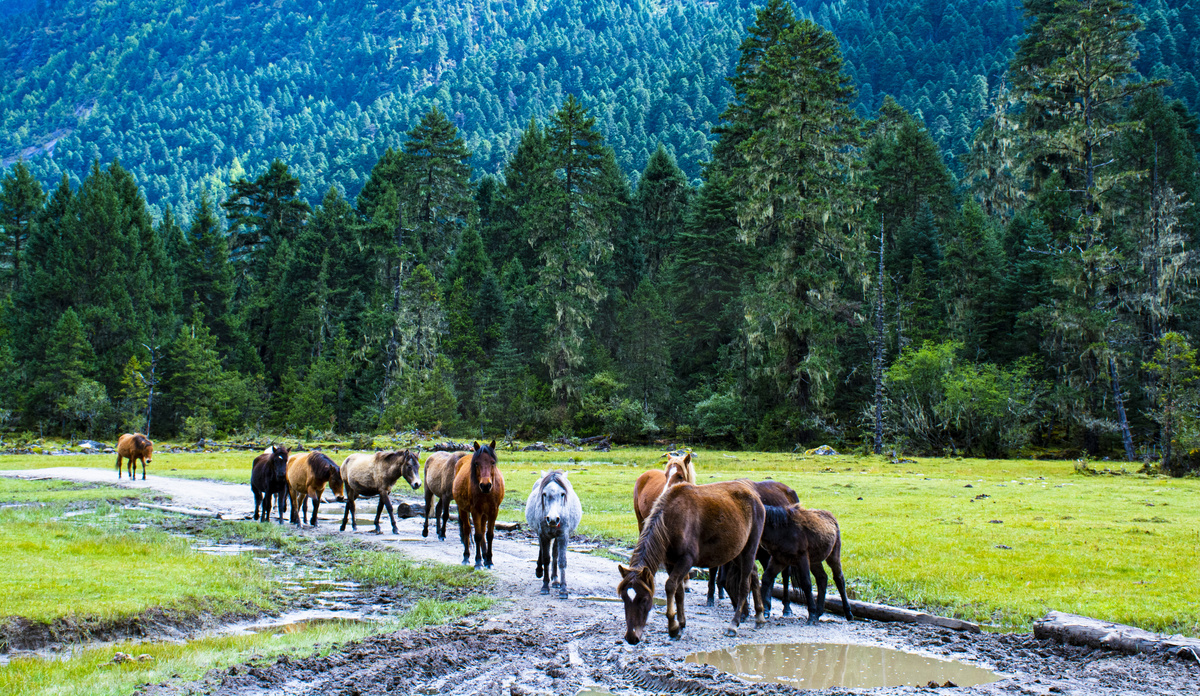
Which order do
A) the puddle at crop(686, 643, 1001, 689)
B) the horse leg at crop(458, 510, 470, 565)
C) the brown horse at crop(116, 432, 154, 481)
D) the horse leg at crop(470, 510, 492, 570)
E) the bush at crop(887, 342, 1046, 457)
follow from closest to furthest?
1. the puddle at crop(686, 643, 1001, 689)
2. the horse leg at crop(470, 510, 492, 570)
3. the horse leg at crop(458, 510, 470, 565)
4. the brown horse at crop(116, 432, 154, 481)
5. the bush at crop(887, 342, 1046, 457)

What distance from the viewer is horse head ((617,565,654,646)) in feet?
24.8

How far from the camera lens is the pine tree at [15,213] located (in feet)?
282

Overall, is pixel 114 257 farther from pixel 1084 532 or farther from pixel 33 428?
pixel 1084 532

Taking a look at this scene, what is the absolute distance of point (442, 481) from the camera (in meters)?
16.2

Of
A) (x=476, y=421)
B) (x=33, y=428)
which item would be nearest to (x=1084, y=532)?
(x=476, y=421)

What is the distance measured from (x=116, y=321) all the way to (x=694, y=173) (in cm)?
8498

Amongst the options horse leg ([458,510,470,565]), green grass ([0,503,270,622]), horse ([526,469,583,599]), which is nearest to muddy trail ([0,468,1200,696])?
horse ([526,469,583,599])

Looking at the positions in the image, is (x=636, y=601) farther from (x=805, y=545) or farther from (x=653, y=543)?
(x=805, y=545)

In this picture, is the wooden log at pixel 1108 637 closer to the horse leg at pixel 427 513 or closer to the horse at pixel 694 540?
the horse at pixel 694 540

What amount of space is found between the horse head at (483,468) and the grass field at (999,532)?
399cm

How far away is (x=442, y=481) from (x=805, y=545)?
893cm

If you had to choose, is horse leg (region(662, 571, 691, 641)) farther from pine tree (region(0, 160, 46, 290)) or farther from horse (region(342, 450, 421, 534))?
pine tree (region(0, 160, 46, 290))

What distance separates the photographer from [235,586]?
10578mm

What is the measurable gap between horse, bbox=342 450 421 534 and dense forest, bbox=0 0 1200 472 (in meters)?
28.3
